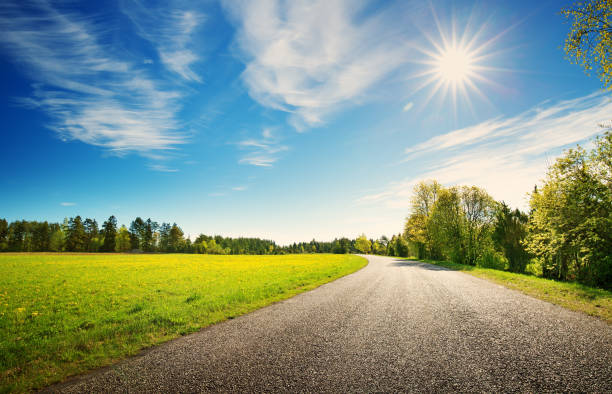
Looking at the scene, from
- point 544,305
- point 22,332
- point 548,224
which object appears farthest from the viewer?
point 548,224

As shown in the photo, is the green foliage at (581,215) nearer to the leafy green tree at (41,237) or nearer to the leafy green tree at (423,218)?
the leafy green tree at (423,218)

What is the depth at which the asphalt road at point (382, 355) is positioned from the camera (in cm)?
402

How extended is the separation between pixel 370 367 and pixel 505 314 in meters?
6.40

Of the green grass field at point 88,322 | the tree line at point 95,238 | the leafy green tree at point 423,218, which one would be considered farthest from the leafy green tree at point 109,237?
the leafy green tree at point 423,218

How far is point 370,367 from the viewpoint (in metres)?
4.55

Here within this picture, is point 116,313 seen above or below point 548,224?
below

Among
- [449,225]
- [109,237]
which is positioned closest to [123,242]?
[109,237]

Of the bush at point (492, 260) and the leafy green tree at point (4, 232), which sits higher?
the leafy green tree at point (4, 232)

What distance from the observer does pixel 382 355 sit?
4.99 meters

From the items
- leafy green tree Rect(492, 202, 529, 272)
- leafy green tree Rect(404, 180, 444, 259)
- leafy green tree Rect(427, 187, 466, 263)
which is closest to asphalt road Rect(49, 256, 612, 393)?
leafy green tree Rect(492, 202, 529, 272)

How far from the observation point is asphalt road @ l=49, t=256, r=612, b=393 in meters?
4.02

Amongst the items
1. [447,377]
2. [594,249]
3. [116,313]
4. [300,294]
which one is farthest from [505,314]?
[116,313]

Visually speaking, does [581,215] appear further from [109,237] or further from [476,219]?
[109,237]

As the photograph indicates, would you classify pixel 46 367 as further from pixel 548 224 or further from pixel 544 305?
pixel 548 224
